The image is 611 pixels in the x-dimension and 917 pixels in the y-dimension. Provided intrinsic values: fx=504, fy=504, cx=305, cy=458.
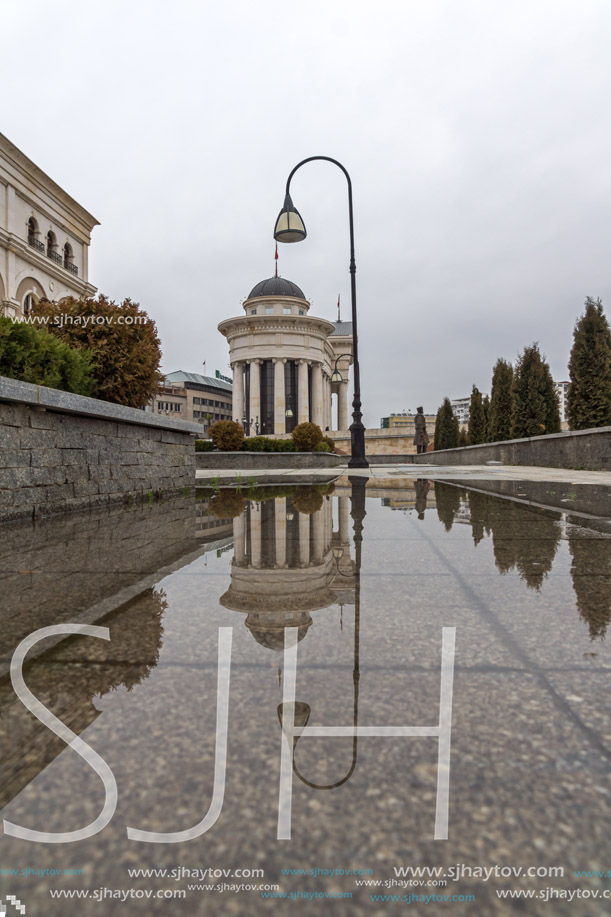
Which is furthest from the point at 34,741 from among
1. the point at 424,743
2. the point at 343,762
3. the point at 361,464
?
the point at 361,464

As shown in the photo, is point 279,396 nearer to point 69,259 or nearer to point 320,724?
point 69,259

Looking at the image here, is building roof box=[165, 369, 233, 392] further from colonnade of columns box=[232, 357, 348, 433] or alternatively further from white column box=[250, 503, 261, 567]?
white column box=[250, 503, 261, 567]

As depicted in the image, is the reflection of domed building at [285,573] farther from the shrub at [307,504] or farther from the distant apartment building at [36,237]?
the distant apartment building at [36,237]

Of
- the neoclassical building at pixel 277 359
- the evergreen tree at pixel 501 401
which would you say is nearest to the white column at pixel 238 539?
the evergreen tree at pixel 501 401

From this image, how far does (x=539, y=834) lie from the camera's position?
2.69 feet

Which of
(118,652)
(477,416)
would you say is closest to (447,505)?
(118,652)

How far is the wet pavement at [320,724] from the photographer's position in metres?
0.77

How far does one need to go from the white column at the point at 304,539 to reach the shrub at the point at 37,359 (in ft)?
10.4

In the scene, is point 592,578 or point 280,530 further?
point 280,530

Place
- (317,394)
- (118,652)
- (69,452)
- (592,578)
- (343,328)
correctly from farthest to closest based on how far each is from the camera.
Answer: (343,328)
(317,394)
(69,452)
(592,578)
(118,652)

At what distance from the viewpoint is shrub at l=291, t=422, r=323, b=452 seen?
22094 millimetres

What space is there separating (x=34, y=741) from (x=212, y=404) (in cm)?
10874

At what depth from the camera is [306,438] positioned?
22.1m

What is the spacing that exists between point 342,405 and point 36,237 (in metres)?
50.9
